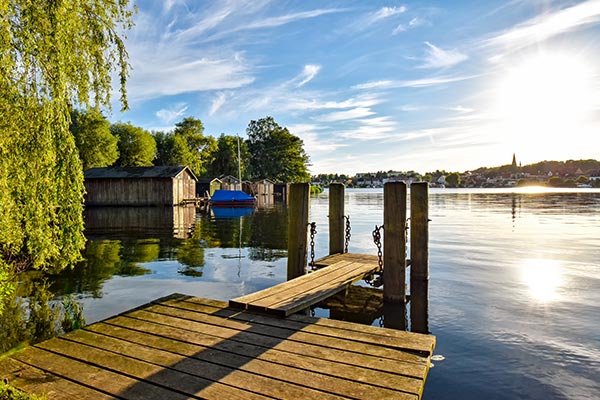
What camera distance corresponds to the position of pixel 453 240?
22.0 metres

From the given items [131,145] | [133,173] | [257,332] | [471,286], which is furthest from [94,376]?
[131,145]

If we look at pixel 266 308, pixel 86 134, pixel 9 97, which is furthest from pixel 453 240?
pixel 86 134

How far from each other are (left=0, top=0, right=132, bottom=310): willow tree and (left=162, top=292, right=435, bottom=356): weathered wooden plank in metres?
2.39

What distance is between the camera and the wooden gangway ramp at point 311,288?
715cm

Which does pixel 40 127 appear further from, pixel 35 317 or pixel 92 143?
pixel 92 143

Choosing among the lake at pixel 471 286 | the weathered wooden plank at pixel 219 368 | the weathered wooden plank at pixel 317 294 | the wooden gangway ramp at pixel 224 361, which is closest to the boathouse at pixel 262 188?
the lake at pixel 471 286

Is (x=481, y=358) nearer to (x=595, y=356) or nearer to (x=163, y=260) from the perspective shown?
(x=595, y=356)

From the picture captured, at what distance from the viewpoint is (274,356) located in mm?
5246

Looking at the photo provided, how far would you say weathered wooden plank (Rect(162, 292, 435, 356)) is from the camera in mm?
5578

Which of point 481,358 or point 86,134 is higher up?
point 86,134

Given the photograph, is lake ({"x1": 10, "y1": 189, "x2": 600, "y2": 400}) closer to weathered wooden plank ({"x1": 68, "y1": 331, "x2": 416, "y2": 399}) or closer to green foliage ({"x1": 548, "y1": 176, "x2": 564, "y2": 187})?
weathered wooden plank ({"x1": 68, "y1": 331, "x2": 416, "y2": 399})

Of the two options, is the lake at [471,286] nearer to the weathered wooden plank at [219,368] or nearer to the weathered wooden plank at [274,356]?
the weathered wooden plank at [274,356]

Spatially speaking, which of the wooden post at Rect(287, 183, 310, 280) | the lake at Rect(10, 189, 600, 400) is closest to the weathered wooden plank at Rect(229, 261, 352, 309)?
the wooden post at Rect(287, 183, 310, 280)

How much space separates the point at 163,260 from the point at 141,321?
10068mm
